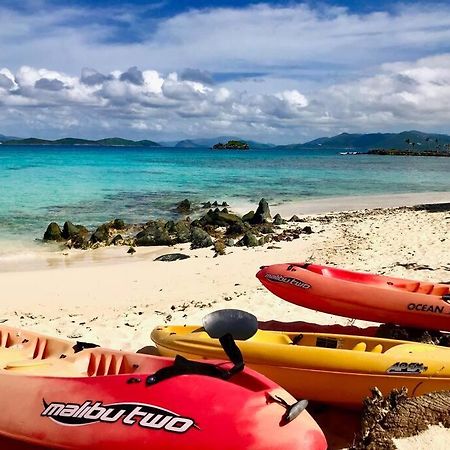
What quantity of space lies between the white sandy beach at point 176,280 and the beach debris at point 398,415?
186mm

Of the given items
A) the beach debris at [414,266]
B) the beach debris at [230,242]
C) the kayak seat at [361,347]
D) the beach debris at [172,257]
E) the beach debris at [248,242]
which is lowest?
the beach debris at [172,257]

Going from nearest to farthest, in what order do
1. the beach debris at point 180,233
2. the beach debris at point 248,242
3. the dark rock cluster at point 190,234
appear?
the beach debris at point 248,242 → the dark rock cluster at point 190,234 → the beach debris at point 180,233

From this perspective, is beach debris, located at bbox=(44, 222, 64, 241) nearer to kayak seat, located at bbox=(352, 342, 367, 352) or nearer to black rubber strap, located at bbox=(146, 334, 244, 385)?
kayak seat, located at bbox=(352, 342, 367, 352)

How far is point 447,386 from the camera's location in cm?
449

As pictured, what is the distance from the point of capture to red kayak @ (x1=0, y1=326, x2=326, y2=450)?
3250 millimetres

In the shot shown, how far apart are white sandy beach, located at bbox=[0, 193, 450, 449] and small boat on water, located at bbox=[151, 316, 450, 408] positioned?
41 centimetres

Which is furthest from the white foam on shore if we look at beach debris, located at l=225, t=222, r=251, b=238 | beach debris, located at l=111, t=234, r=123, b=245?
beach debris, located at l=111, t=234, r=123, b=245

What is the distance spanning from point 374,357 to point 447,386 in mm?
→ 627

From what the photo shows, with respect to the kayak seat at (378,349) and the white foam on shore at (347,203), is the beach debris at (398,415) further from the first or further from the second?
the white foam on shore at (347,203)

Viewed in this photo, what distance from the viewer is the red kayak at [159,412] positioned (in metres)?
3.25

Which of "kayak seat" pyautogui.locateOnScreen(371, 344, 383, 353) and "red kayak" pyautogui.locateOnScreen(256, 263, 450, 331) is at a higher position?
"red kayak" pyautogui.locateOnScreen(256, 263, 450, 331)

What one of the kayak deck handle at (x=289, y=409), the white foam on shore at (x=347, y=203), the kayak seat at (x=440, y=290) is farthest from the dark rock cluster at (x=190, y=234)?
the kayak deck handle at (x=289, y=409)

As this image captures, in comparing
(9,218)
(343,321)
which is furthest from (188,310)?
(9,218)

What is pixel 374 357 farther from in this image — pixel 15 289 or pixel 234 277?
pixel 15 289
